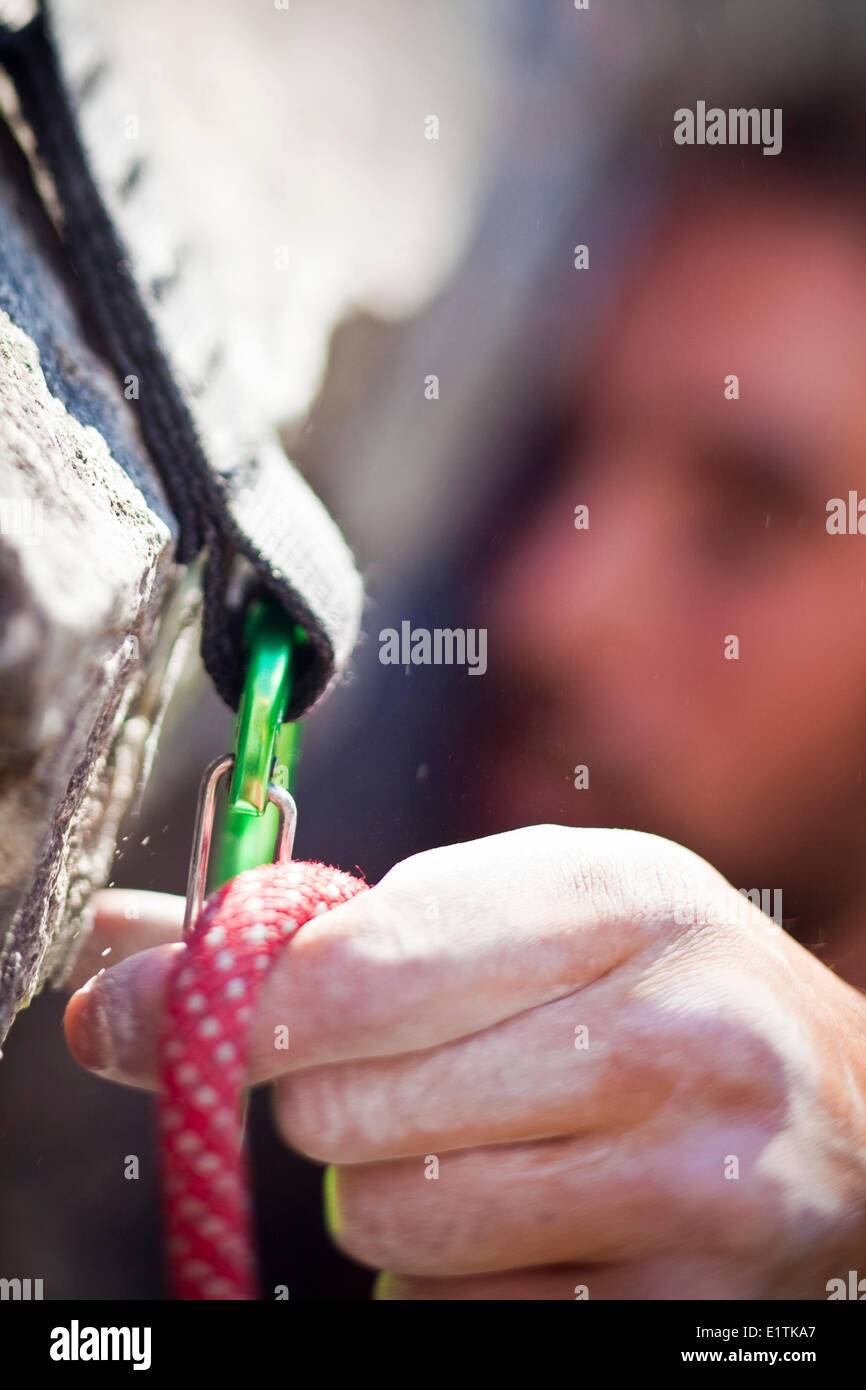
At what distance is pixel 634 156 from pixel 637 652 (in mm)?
331

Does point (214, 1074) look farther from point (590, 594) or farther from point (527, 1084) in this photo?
point (590, 594)

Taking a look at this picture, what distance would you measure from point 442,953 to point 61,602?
0.57 ft

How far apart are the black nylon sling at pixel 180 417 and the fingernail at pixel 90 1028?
134mm

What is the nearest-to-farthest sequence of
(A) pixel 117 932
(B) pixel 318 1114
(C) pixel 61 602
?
(C) pixel 61 602 < (B) pixel 318 1114 < (A) pixel 117 932

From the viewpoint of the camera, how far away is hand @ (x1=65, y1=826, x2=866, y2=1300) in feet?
0.89

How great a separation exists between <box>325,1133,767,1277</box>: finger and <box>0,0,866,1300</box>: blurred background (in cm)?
17

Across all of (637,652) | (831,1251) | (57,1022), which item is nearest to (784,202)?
(637,652)

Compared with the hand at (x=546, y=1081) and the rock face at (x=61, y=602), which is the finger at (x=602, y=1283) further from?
the rock face at (x=61, y=602)
